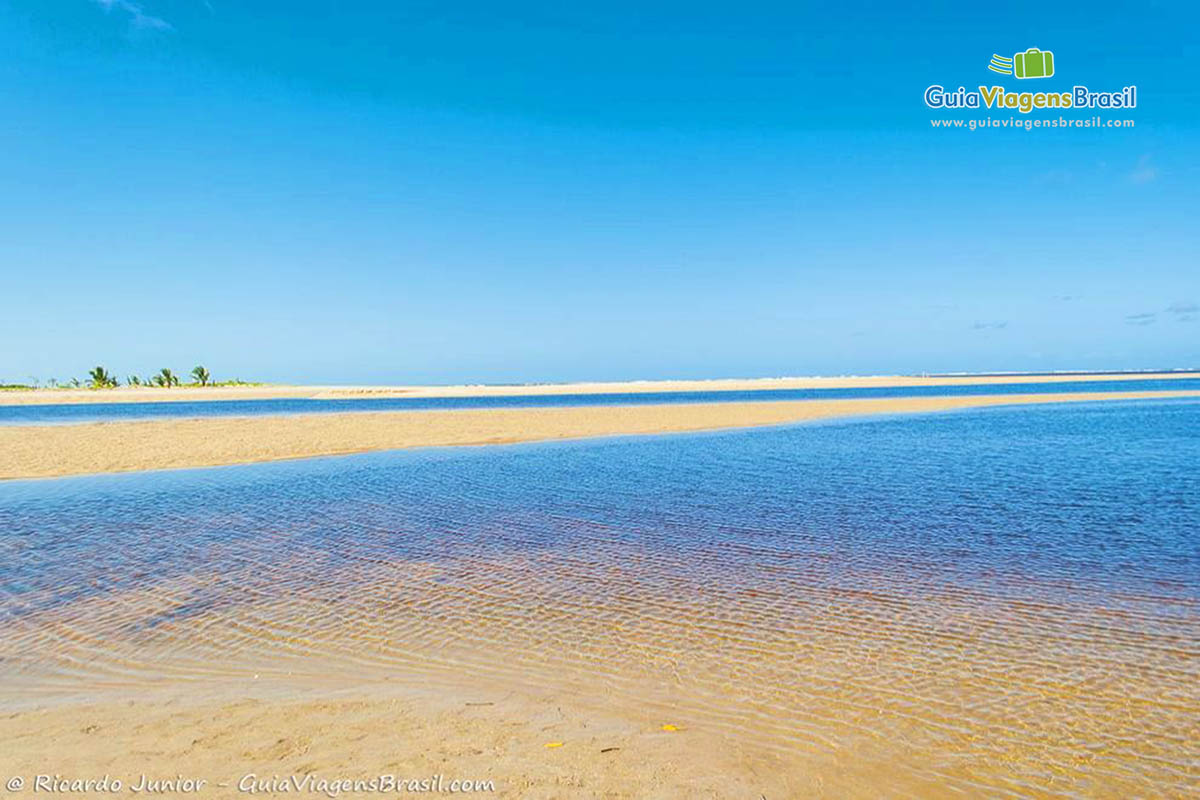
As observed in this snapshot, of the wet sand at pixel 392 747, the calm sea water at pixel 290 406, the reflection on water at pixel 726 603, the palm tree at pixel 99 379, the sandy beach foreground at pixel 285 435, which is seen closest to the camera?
the wet sand at pixel 392 747

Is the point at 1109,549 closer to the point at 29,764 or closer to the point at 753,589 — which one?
the point at 753,589

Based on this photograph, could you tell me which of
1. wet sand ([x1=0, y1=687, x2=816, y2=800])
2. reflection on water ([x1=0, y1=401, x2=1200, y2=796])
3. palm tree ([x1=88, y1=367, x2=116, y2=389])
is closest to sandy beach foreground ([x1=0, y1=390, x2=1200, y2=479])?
reflection on water ([x1=0, y1=401, x2=1200, y2=796])

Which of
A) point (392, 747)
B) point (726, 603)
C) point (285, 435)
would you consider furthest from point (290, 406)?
point (392, 747)

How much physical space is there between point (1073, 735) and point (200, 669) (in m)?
7.21

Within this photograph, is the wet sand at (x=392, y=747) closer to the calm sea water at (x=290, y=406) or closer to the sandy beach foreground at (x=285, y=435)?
the sandy beach foreground at (x=285, y=435)

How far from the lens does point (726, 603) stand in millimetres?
7898

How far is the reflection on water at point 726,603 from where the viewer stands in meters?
5.17

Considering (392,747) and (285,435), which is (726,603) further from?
(285,435)

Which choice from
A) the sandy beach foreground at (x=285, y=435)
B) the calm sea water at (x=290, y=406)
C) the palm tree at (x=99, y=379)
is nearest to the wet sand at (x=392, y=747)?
the sandy beach foreground at (x=285, y=435)

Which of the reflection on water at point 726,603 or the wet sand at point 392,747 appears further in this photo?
the reflection on water at point 726,603

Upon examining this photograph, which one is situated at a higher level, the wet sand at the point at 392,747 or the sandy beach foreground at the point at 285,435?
the sandy beach foreground at the point at 285,435

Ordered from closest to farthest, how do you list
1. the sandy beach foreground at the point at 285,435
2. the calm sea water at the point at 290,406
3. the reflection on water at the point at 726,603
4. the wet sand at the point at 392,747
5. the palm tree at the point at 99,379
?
the wet sand at the point at 392,747, the reflection on water at the point at 726,603, the sandy beach foreground at the point at 285,435, the calm sea water at the point at 290,406, the palm tree at the point at 99,379

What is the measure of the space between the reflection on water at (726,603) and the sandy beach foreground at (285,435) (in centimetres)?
667

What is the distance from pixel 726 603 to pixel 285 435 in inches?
1155
